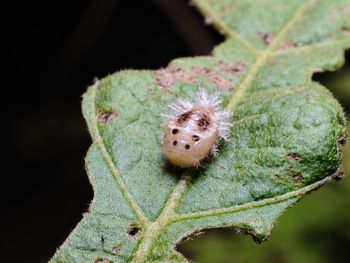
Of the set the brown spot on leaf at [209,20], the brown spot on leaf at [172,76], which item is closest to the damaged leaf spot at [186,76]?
the brown spot on leaf at [172,76]

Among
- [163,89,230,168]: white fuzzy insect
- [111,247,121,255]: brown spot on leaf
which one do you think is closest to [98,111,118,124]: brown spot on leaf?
[163,89,230,168]: white fuzzy insect

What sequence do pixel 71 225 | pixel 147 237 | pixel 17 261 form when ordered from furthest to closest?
pixel 71 225
pixel 17 261
pixel 147 237

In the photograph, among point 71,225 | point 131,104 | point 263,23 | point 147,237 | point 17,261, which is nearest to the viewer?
point 147,237

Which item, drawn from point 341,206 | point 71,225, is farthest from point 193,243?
point 71,225

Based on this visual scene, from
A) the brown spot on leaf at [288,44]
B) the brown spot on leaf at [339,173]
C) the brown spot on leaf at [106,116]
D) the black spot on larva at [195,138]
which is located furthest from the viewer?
the brown spot on leaf at [288,44]

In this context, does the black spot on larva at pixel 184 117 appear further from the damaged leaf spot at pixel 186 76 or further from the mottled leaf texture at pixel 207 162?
the damaged leaf spot at pixel 186 76

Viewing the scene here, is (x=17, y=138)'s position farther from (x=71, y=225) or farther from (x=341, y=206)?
(x=341, y=206)
